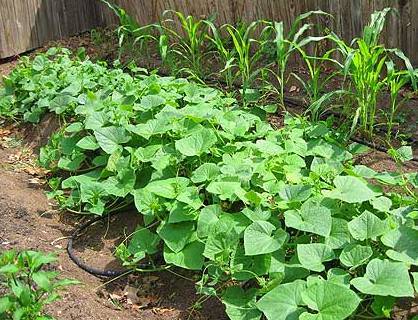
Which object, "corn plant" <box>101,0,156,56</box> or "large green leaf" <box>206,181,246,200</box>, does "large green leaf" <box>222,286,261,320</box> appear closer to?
"large green leaf" <box>206,181,246,200</box>

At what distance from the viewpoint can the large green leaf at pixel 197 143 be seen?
3.12 meters

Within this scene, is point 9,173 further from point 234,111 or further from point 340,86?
point 340,86

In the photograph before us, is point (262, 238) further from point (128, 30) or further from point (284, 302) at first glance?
point (128, 30)

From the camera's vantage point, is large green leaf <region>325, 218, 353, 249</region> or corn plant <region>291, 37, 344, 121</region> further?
corn plant <region>291, 37, 344, 121</region>

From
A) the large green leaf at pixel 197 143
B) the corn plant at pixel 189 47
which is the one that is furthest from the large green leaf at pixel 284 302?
the corn plant at pixel 189 47

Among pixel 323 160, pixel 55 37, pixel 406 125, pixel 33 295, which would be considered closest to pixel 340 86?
pixel 406 125

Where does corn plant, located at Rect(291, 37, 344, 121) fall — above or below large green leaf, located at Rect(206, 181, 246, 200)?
above

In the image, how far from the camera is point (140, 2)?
225 inches

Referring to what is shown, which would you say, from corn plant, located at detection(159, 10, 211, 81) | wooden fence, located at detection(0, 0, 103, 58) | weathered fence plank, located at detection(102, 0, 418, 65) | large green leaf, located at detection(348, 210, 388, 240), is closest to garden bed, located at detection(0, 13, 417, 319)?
large green leaf, located at detection(348, 210, 388, 240)

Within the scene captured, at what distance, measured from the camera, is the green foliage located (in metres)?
2.39

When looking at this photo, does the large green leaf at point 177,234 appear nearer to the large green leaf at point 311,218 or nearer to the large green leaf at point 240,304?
the large green leaf at point 240,304

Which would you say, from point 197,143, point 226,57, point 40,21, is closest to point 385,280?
point 197,143

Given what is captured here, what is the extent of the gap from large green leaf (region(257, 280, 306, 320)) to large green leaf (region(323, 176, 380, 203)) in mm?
442

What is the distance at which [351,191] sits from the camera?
2.67 metres
